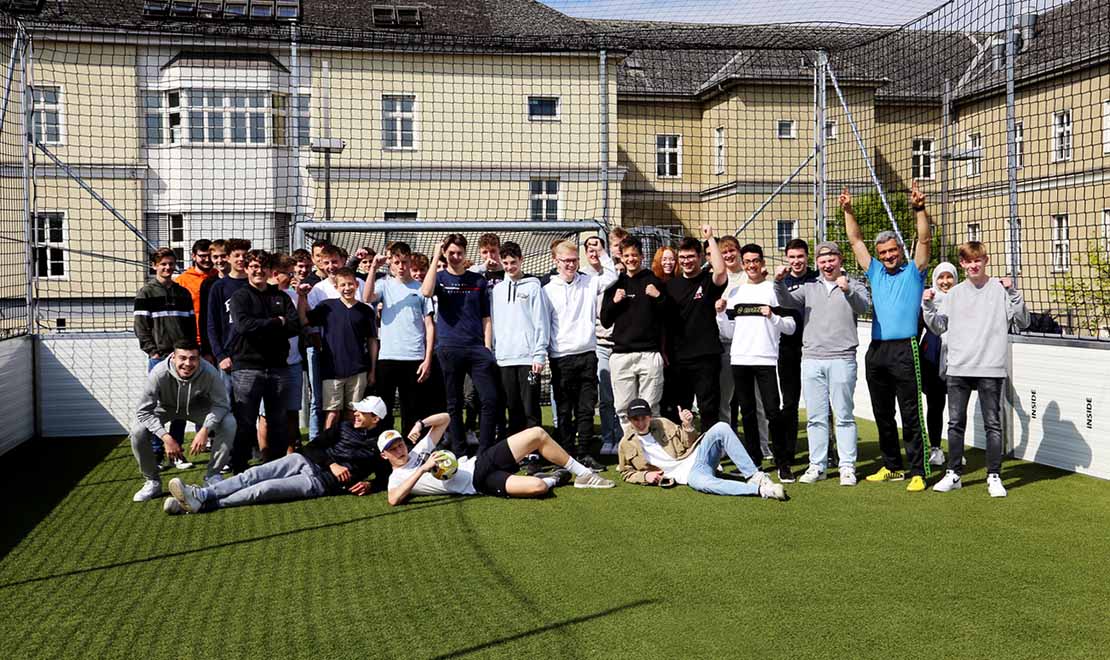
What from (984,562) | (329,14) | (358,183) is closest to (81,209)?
(358,183)

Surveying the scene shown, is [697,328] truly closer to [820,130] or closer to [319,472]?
[319,472]

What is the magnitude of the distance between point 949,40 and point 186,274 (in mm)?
8309

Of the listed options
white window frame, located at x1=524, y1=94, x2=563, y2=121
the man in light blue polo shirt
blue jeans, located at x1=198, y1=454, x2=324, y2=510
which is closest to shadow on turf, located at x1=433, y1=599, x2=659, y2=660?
blue jeans, located at x1=198, y1=454, x2=324, y2=510

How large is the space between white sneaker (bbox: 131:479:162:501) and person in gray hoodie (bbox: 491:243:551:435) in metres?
2.69

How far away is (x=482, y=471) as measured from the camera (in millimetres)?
7762

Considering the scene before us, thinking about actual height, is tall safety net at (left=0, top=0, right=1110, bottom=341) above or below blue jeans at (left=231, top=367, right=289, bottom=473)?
above

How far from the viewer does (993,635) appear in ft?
14.9

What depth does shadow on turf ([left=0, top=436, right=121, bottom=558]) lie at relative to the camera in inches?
283

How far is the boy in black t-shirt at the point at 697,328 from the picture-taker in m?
8.66

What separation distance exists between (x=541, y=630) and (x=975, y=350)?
444 cm

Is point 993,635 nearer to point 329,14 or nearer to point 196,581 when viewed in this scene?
Result: point 196,581

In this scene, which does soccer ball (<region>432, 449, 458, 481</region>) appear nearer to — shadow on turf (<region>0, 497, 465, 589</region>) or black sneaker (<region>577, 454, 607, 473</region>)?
shadow on turf (<region>0, 497, 465, 589</region>)

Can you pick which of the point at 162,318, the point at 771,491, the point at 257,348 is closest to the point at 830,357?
the point at 771,491

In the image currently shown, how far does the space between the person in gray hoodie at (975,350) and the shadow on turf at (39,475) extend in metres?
6.12
